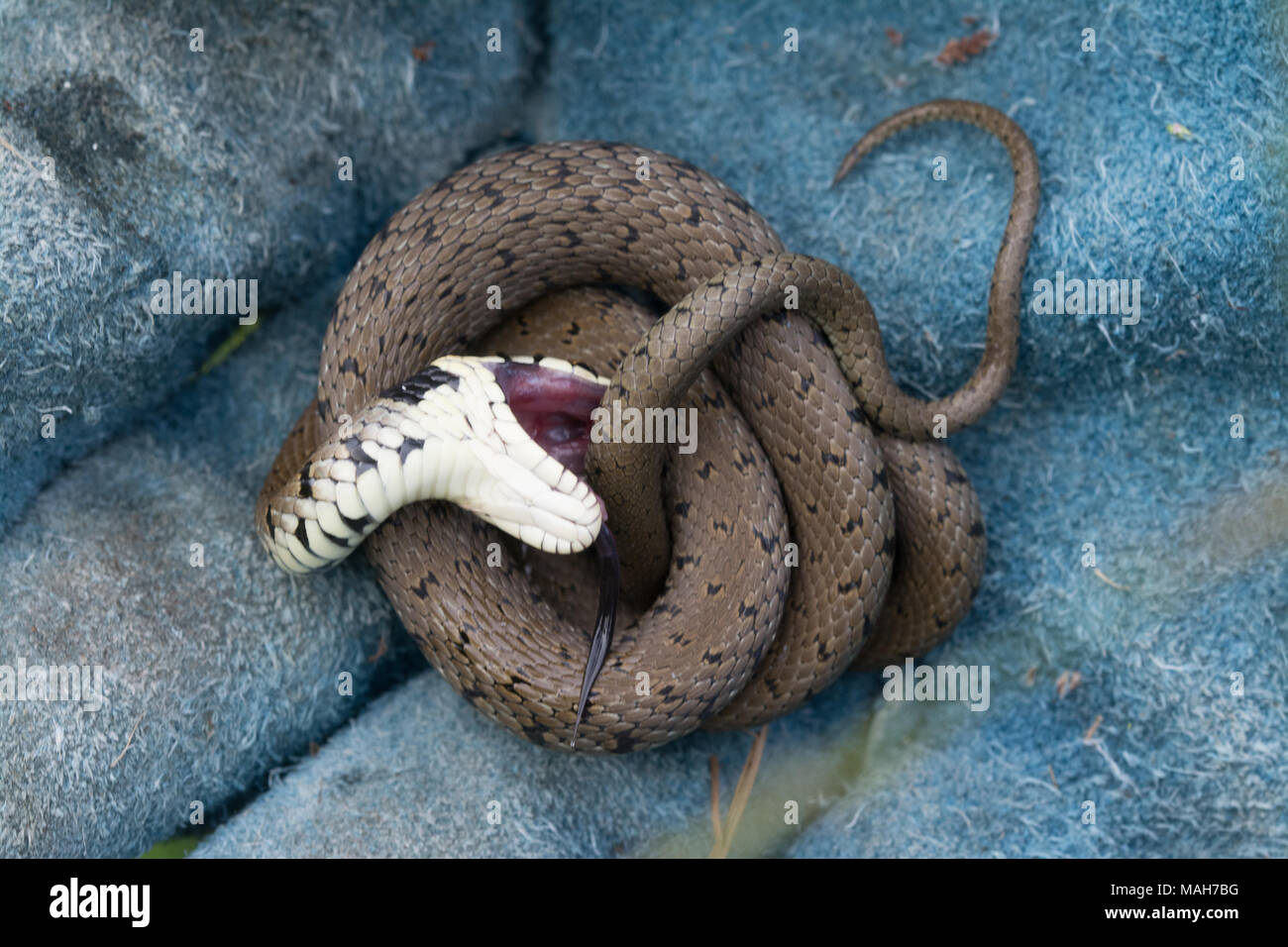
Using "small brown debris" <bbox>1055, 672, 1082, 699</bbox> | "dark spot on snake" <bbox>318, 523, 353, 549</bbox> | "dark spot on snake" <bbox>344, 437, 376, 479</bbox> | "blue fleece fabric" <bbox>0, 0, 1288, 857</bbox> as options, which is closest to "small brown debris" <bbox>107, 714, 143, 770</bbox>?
"blue fleece fabric" <bbox>0, 0, 1288, 857</bbox>

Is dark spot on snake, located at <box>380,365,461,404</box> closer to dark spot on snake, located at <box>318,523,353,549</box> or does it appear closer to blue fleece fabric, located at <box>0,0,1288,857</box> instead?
dark spot on snake, located at <box>318,523,353,549</box>

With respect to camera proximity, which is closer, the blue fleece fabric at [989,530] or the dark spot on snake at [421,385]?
the dark spot on snake at [421,385]

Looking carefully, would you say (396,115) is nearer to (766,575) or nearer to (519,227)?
(519,227)

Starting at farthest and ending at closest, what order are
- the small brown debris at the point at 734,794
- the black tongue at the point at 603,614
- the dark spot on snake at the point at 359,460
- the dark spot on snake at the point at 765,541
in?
the small brown debris at the point at 734,794 → the dark spot on snake at the point at 765,541 → the black tongue at the point at 603,614 → the dark spot on snake at the point at 359,460

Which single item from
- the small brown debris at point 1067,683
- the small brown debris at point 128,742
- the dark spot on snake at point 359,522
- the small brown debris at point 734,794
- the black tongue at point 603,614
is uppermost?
the dark spot on snake at point 359,522

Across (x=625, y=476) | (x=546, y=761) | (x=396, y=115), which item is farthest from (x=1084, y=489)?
(x=396, y=115)

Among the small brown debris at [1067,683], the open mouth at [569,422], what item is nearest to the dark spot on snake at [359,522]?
the open mouth at [569,422]

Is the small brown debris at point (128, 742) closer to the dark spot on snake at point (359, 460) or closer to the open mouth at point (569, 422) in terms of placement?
the dark spot on snake at point (359, 460)
